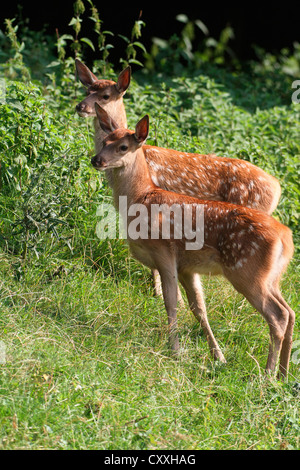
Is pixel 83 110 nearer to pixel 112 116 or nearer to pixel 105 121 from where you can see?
pixel 112 116

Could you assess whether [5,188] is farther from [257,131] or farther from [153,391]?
[257,131]

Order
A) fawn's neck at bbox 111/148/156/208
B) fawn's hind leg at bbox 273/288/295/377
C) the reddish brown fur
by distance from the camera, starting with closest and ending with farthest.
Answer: fawn's hind leg at bbox 273/288/295/377 → fawn's neck at bbox 111/148/156/208 → the reddish brown fur

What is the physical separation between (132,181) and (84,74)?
182cm

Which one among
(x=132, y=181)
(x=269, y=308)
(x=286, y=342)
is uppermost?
(x=132, y=181)

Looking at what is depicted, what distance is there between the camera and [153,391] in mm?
4711

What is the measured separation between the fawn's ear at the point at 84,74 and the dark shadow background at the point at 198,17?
4920 mm

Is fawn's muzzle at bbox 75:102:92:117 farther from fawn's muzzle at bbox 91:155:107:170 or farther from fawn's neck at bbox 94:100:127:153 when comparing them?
fawn's muzzle at bbox 91:155:107:170

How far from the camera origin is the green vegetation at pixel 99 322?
434 cm

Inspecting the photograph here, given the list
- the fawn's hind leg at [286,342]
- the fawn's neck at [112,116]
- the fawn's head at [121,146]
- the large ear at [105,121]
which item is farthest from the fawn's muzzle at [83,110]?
the fawn's hind leg at [286,342]

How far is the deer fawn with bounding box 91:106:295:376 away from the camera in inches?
209

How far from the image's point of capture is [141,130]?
5801 millimetres

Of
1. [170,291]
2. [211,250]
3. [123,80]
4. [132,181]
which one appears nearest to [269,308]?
[211,250]

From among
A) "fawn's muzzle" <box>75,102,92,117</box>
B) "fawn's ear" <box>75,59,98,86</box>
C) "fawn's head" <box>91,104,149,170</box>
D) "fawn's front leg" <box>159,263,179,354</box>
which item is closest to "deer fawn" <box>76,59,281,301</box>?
"fawn's head" <box>91,104,149,170</box>

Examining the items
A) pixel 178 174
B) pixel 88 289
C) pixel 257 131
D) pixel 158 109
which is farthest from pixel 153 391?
pixel 257 131
